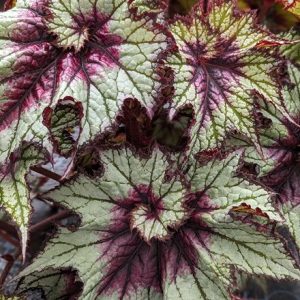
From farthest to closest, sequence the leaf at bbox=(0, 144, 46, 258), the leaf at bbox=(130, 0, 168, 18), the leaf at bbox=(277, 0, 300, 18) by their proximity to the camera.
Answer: the leaf at bbox=(277, 0, 300, 18) < the leaf at bbox=(130, 0, 168, 18) < the leaf at bbox=(0, 144, 46, 258)

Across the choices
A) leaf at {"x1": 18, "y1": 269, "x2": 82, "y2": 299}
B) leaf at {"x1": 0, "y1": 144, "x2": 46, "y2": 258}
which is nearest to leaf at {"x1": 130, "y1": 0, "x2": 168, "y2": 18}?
leaf at {"x1": 0, "y1": 144, "x2": 46, "y2": 258}

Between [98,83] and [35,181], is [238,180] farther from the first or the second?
[35,181]

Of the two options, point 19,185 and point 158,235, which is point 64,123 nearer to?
point 19,185

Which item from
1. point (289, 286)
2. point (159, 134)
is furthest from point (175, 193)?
point (289, 286)

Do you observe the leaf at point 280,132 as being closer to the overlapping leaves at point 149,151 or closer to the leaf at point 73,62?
the overlapping leaves at point 149,151

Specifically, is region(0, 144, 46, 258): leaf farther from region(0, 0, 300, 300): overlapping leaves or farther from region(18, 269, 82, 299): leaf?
region(18, 269, 82, 299): leaf

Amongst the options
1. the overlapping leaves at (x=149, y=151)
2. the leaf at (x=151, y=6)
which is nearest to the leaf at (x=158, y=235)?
the overlapping leaves at (x=149, y=151)
